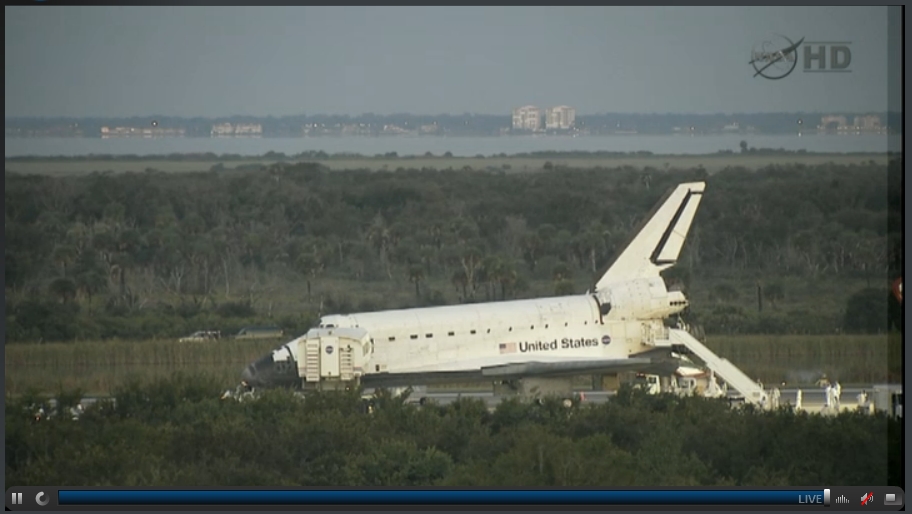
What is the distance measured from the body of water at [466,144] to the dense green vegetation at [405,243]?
1681 mm

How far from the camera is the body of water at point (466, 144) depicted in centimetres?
3341

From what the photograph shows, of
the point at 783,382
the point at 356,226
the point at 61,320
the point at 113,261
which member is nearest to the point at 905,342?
the point at 783,382

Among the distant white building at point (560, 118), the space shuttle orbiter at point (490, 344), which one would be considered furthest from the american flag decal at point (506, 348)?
the distant white building at point (560, 118)

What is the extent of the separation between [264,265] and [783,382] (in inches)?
611

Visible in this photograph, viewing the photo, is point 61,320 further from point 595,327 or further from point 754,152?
point 754,152

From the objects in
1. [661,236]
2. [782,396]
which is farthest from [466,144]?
[782,396]

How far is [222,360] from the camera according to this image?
1181 inches

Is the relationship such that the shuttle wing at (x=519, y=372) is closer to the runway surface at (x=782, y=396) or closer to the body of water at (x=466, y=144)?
the runway surface at (x=782, y=396)

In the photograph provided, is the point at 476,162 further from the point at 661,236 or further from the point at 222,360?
the point at 222,360

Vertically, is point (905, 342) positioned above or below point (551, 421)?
above

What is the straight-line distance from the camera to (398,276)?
38594 millimetres

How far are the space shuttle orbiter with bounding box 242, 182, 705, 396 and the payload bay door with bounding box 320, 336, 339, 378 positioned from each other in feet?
0.05

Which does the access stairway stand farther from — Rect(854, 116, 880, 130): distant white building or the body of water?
the body of water
